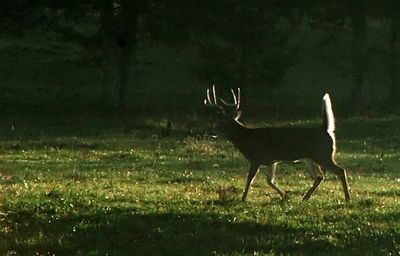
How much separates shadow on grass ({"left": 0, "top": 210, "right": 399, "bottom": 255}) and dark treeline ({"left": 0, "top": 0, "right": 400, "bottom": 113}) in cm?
2204

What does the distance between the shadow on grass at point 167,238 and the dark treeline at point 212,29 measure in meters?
22.0

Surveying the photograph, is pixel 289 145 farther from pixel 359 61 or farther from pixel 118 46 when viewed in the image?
pixel 359 61

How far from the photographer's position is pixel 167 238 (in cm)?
1212

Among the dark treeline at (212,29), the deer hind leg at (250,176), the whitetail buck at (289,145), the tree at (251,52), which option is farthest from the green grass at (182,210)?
the tree at (251,52)

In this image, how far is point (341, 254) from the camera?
37.7 ft

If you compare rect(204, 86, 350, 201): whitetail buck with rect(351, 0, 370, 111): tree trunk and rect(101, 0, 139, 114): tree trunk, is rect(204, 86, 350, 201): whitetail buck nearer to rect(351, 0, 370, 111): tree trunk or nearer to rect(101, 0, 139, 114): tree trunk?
rect(101, 0, 139, 114): tree trunk

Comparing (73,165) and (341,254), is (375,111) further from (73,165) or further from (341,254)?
(341,254)

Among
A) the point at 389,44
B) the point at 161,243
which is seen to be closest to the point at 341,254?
A: the point at 161,243

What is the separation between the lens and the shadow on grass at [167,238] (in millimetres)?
11734

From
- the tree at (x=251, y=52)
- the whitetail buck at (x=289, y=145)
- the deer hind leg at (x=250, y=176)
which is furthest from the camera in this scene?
the tree at (x=251, y=52)

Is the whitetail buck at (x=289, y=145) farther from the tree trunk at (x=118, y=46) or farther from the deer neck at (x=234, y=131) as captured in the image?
the tree trunk at (x=118, y=46)

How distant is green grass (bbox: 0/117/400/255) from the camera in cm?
1191

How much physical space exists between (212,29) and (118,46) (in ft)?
12.1

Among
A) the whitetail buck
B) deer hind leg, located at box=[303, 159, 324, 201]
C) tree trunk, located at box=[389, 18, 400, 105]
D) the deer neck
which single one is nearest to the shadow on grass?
the whitetail buck
